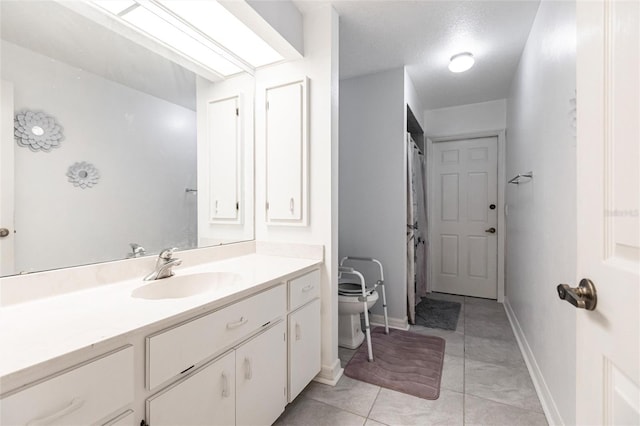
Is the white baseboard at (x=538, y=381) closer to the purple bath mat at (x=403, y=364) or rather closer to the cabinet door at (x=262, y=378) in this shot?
the purple bath mat at (x=403, y=364)

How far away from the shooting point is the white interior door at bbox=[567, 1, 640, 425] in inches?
19.4

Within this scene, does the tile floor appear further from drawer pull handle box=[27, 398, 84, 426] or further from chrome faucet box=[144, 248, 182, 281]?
drawer pull handle box=[27, 398, 84, 426]

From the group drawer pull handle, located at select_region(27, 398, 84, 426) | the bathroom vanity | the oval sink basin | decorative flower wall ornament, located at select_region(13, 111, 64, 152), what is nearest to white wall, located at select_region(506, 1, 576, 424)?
the bathroom vanity

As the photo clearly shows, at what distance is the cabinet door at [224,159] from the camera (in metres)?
1.82

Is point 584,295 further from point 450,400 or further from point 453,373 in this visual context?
point 453,373

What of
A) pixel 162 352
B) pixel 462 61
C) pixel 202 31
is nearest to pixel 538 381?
pixel 162 352

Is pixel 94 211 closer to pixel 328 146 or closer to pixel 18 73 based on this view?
pixel 18 73

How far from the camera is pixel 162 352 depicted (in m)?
0.84

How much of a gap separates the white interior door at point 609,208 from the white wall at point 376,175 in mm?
1903

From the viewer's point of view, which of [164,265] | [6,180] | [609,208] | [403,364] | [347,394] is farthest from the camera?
[403,364]

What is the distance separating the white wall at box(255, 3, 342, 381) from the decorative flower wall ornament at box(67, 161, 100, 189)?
1084mm

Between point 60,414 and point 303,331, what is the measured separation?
108 centimetres

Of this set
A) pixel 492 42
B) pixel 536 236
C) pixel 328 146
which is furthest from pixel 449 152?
pixel 328 146

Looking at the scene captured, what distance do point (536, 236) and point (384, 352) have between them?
1.36 m
